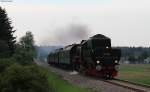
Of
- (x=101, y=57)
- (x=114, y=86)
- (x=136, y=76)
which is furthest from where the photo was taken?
(x=136, y=76)

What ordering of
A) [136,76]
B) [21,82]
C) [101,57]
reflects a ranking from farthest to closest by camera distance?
[136,76] → [101,57] → [21,82]

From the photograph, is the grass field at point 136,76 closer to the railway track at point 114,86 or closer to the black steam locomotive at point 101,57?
the black steam locomotive at point 101,57

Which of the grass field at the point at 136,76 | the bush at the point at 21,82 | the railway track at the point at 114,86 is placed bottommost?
the grass field at the point at 136,76

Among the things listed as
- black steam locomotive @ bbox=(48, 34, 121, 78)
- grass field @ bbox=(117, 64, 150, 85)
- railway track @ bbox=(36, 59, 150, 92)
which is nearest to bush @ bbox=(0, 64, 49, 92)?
railway track @ bbox=(36, 59, 150, 92)

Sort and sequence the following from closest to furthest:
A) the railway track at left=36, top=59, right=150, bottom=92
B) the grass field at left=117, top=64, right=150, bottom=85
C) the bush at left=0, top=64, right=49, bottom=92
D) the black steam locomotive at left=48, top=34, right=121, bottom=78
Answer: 1. the bush at left=0, top=64, right=49, bottom=92
2. the railway track at left=36, top=59, right=150, bottom=92
3. the black steam locomotive at left=48, top=34, right=121, bottom=78
4. the grass field at left=117, top=64, right=150, bottom=85

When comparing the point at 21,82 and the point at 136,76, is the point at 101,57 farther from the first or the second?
the point at 21,82

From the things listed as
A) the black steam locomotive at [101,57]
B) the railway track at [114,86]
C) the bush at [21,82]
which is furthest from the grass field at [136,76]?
the bush at [21,82]

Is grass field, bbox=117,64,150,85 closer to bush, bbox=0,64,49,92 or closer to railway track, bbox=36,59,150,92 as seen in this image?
railway track, bbox=36,59,150,92

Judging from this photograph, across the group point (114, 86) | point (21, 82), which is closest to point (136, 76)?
point (114, 86)

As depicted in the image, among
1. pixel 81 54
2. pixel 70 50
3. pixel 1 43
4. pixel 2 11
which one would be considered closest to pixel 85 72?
pixel 81 54

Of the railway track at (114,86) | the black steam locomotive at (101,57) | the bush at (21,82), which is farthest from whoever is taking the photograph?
the black steam locomotive at (101,57)

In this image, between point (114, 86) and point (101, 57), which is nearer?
point (114, 86)

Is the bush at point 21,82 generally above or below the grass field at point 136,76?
above

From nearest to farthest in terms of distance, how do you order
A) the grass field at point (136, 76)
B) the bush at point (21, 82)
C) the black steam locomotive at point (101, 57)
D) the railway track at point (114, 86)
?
the bush at point (21, 82) < the railway track at point (114, 86) < the black steam locomotive at point (101, 57) < the grass field at point (136, 76)
